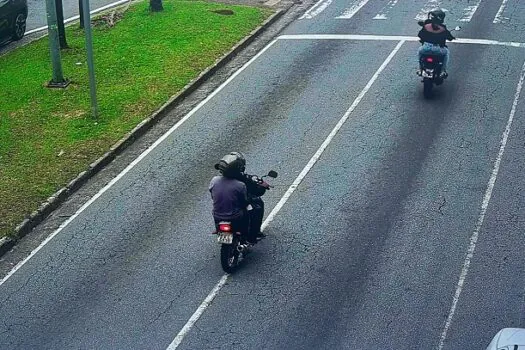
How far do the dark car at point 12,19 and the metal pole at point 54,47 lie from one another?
4584 mm

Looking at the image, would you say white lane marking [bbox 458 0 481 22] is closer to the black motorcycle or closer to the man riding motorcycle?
the black motorcycle

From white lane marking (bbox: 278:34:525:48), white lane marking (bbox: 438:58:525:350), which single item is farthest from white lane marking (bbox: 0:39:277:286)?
white lane marking (bbox: 438:58:525:350)

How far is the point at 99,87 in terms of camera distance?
811 inches

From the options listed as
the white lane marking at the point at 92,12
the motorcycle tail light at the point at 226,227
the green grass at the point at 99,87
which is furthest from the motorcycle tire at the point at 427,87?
the white lane marking at the point at 92,12

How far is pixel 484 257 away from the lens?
43.7 feet

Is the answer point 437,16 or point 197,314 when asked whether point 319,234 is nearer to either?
point 197,314

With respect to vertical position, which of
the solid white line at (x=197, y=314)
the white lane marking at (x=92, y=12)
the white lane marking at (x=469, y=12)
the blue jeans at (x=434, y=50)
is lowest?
the white lane marking at (x=92, y=12)

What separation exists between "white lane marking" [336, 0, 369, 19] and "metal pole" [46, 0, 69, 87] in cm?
917

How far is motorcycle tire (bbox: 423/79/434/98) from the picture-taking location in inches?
765

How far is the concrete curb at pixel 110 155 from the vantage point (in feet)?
47.9

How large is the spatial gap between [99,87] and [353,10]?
9.63 meters

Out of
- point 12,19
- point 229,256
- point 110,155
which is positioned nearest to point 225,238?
point 229,256

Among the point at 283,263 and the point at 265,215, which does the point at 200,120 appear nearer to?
the point at 265,215

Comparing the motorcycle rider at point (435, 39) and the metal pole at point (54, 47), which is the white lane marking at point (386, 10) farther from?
the metal pole at point (54, 47)
